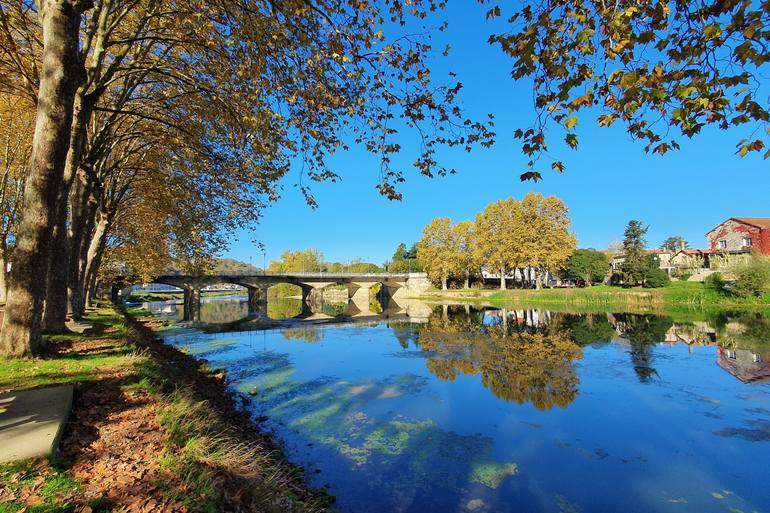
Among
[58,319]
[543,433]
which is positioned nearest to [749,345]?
[543,433]

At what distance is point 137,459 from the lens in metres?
4.25

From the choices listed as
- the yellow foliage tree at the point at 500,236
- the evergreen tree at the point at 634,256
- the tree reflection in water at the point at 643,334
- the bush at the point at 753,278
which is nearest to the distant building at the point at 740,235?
the evergreen tree at the point at 634,256

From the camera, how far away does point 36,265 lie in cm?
786

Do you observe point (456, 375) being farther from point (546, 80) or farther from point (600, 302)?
point (600, 302)

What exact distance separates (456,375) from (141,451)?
10.7 meters

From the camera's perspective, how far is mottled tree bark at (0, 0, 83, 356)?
7.44 metres

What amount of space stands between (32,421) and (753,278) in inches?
1769

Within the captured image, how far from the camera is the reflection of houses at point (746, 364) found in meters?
12.8

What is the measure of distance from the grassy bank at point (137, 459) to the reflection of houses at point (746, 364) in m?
14.2

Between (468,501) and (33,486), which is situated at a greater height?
(33,486)

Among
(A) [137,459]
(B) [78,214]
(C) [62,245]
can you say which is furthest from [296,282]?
(A) [137,459]

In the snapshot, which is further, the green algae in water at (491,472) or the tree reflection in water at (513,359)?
the tree reflection in water at (513,359)

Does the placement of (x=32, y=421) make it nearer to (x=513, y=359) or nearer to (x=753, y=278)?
(x=513, y=359)

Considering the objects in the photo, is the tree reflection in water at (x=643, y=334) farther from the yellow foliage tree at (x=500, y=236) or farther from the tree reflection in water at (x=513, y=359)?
the yellow foliage tree at (x=500, y=236)
